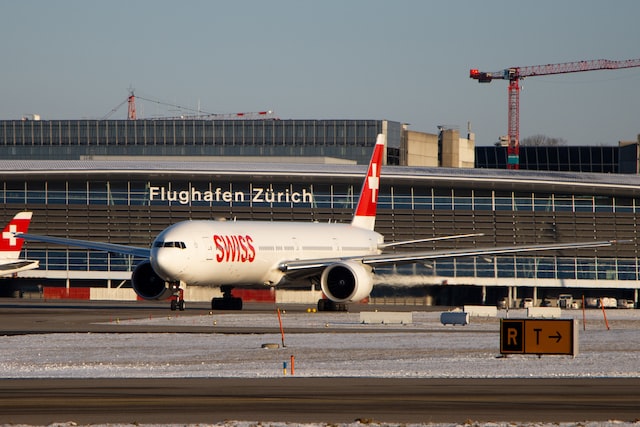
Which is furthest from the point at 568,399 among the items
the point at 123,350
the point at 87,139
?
the point at 87,139

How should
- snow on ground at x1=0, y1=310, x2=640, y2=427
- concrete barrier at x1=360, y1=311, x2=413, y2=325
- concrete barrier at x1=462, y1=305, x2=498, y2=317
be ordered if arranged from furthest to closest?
concrete barrier at x1=462, y1=305, x2=498, y2=317 → concrete barrier at x1=360, y1=311, x2=413, y2=325 → snow on ground at x1=0, y1=310, x2=640, y2=427

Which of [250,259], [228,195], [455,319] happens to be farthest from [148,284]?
[228,195]

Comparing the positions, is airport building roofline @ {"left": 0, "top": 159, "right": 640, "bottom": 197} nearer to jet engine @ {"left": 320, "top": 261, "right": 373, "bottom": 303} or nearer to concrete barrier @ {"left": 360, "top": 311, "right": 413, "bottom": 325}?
jet engine @ {"left": 320, "top": 261, "right": 373, "bottom": 303}

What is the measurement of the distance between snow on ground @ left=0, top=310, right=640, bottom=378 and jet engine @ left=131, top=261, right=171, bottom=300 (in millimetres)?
11132

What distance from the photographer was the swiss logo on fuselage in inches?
2218

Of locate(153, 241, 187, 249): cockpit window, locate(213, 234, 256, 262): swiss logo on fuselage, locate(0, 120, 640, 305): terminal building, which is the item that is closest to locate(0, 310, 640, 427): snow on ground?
locate(153, 241, 187, 249): cockpit window

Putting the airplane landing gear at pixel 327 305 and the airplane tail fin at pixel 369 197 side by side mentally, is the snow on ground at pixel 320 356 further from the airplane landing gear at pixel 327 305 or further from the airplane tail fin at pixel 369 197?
the airplane tail fin at pixel 369 197

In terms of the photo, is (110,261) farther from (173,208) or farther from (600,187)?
(600,187)

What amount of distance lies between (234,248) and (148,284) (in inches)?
178

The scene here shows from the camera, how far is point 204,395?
2236cm

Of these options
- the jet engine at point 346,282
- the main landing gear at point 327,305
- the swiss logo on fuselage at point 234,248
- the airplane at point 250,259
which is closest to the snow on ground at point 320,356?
the airplane at point 250,259

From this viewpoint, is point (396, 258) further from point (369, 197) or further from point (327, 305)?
point (369, 197)

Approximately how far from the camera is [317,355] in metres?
32.2

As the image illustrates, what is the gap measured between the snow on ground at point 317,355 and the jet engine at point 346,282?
10.7m
